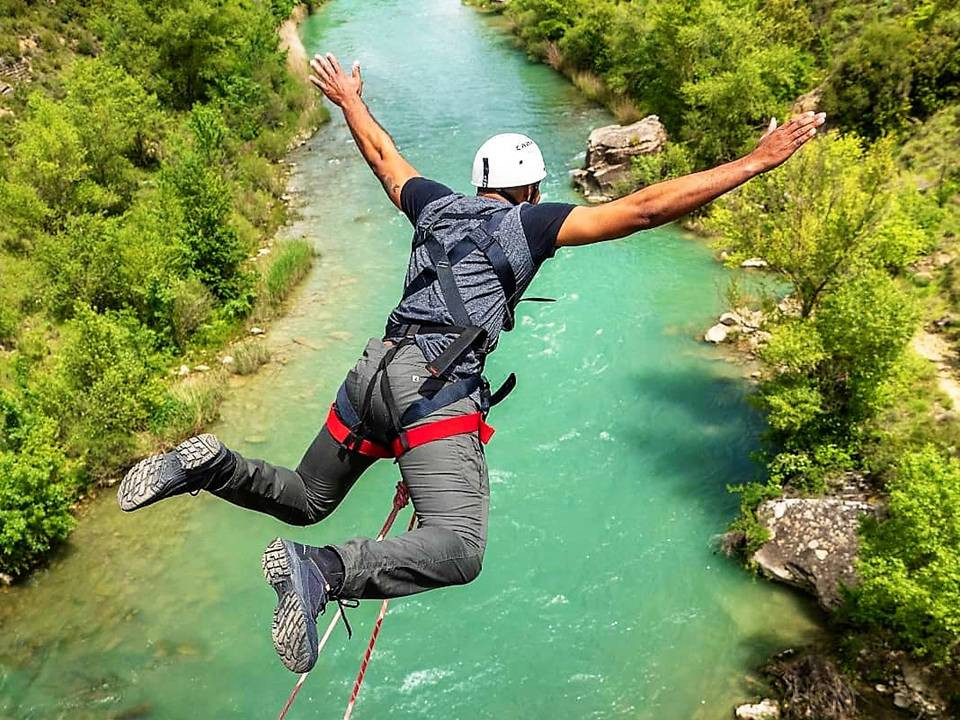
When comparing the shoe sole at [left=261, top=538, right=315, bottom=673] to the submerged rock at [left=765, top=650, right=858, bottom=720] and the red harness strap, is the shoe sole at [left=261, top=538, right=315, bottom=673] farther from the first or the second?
the submerged rock at [left=765, top=650, right=858, bottom=720]

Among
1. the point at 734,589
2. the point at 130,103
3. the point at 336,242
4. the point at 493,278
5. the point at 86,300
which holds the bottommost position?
the point at 734,589

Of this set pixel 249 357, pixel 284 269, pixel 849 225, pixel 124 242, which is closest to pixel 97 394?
pixel 249 357

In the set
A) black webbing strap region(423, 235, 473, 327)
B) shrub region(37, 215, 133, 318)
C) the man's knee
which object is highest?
black webbing strap region(423, 235, 473, 327)

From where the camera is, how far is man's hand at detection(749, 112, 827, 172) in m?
3.09

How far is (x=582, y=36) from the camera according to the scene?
90.2 feet

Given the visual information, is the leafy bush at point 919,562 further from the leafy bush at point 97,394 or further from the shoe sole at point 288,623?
the leafy bush at point 97,394

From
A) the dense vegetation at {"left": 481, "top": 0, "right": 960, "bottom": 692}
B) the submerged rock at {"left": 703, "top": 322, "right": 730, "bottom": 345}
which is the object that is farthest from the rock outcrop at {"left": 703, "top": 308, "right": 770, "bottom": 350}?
the dense vegetation at {"left": 481, "top": 0, "right": 960, "bottom": 692}

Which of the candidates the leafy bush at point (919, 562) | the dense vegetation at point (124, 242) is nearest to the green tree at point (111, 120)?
the dense vegetation at point (124, 242)

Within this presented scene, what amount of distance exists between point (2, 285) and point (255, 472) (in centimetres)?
1120

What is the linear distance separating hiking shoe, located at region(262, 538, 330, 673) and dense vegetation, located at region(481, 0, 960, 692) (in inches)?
223

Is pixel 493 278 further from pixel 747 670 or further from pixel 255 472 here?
pixel 747 670

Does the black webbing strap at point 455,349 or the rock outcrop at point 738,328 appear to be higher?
the black webbing strap at point 455,349

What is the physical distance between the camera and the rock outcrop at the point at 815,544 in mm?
8742

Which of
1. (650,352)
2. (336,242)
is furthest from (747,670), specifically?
(336,242)
